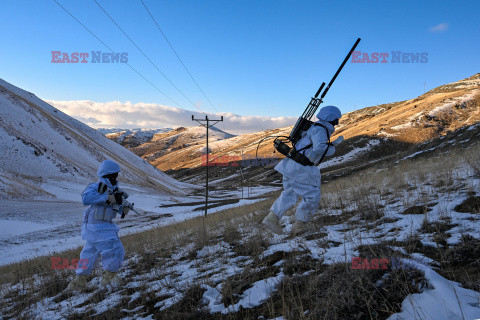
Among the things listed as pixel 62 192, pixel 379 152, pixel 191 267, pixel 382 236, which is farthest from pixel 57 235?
pixel 379 152

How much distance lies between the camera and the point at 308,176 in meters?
4.83

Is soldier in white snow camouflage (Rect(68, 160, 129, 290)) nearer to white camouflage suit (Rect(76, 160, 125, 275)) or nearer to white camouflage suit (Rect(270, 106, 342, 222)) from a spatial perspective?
white camouflage suit (Rect(76, 160, 125, 275))

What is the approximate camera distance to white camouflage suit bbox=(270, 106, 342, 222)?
4754 millimetres

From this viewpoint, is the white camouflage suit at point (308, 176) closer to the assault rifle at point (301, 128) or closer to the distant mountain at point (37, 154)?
the assault rifle at point (301, 128)

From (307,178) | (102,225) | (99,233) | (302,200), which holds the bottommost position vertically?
(99,233)

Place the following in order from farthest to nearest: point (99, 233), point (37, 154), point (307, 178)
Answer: point (37, 154) < point (307, 178) < point (99, 233)

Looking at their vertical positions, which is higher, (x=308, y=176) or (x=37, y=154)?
(x=37, y=154)

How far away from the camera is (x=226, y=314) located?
7.80ft

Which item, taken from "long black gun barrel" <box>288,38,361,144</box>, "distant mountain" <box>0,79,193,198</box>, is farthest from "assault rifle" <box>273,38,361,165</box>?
"distant mountain" <box>0,79,193,198</box>

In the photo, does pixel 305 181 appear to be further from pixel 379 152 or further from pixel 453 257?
pixel 379 152

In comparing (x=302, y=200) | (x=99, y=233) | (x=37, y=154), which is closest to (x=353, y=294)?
(x=302, y=200)

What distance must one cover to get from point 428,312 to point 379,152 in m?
49.8

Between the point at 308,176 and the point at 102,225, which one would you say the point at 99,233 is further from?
the point at 308,176

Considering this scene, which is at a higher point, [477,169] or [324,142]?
[324,142]
